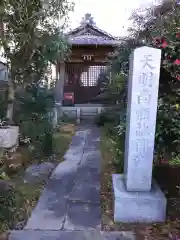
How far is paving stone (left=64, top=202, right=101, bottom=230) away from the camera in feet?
11.1

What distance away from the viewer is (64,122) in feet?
37.8

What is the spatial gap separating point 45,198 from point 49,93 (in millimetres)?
4789

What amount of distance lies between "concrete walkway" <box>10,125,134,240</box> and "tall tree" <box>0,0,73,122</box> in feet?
7.11

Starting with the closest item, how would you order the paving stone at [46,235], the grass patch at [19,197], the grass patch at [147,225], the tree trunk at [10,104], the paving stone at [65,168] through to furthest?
the paving stone at [46,235]
the grass patch at [147,225]
the grass patch at [19,197]
the paving stone at [65,168]
the tree trunk at [10,104]

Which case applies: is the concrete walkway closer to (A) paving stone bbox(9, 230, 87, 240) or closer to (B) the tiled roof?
(A) paving stone bbox(9, 230, 87, 240)

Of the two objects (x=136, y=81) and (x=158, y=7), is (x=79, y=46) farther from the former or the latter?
(x=136, y=81)

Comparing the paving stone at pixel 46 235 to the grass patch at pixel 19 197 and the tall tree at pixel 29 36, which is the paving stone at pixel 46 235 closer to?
the grass patch at pixel 19 197

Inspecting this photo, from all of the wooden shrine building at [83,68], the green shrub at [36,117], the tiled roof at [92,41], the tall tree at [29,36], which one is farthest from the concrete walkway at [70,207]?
the wooden shrine building at [83,68]

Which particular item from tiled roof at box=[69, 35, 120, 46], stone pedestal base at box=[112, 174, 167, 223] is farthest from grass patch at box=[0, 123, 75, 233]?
tiled roof at box=[69, 35, 120, 46]

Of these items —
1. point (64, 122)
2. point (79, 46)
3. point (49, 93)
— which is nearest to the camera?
point (49, 93)

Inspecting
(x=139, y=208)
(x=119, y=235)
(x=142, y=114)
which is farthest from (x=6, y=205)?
(x=142, y=114)

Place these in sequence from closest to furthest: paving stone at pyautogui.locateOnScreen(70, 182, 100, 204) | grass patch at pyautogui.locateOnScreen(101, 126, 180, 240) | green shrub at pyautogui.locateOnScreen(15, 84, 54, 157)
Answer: grass patch at pyautogui.locateOnScreen(101, 126, 180, 240), paving stone at pyautogui.locateOnScreen(70, 182, 100, 204), green shrub at pyautogui.locateOnScreen(15, 84, 54, 157)

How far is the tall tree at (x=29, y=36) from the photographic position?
5.84 metres

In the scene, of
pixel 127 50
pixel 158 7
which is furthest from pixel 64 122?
pixel 158 7
